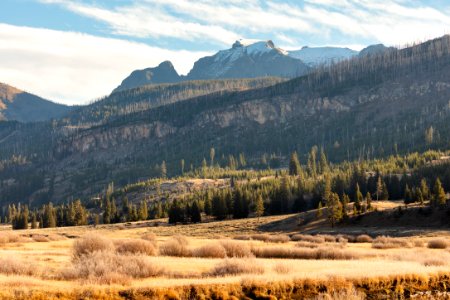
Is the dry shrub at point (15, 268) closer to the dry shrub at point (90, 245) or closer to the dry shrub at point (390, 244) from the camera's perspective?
the dry shrub at point (90, 245)

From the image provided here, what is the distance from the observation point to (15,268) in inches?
899

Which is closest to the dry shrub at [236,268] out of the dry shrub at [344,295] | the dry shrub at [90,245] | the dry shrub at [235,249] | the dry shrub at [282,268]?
the dry shrub at [282,268]

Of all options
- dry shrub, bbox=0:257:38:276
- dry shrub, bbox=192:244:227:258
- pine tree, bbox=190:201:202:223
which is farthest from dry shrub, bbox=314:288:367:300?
pine tree, bbox=190:201:202:223

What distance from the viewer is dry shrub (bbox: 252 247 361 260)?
112 ft

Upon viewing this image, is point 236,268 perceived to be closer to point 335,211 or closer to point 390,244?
point 390,244

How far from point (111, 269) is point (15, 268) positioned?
489 centimetres

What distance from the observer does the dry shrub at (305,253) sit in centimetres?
3400

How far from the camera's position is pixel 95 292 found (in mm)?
18406

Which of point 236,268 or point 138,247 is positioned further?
point 138,247

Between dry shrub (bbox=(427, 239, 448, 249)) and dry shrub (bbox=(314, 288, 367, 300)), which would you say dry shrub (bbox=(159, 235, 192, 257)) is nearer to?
dry shrub (bbox=(314, 288, 367, 300))

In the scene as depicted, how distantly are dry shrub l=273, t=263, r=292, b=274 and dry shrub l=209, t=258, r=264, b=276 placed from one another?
0.87 metres

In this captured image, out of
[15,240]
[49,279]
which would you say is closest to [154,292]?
[49,279]

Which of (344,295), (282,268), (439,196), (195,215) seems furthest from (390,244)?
(195,215)

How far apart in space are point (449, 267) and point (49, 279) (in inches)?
834
